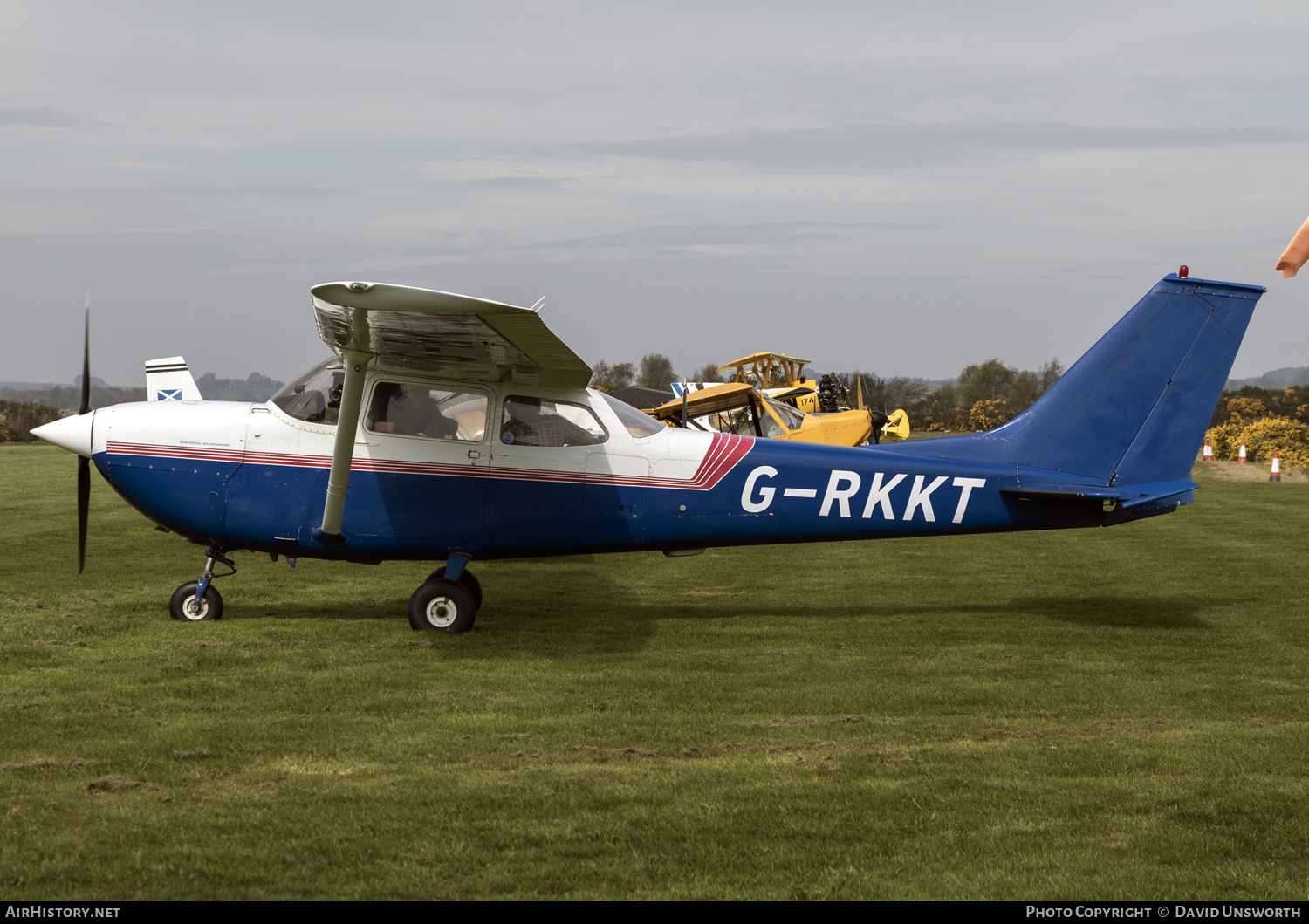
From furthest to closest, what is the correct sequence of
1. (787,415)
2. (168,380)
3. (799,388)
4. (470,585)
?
(799,388), (787,415), (168,380), (470,585)

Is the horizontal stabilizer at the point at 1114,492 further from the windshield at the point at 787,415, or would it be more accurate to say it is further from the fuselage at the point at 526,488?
the windshield at the point at 787,415

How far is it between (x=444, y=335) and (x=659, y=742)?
147 inches

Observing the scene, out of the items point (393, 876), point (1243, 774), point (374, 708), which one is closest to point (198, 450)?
point (374, 708)

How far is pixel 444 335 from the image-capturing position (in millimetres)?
8281

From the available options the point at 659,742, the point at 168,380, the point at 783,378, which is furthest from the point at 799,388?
the point at 659,742

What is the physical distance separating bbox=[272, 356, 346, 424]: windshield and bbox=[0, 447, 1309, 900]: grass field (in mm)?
1799

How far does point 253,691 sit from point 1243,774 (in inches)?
226

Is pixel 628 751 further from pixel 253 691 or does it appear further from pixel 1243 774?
pixel 1243 774

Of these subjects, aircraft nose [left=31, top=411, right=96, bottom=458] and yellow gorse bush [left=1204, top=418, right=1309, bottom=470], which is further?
yellow gorse bush [left=1204, top=418, right=1309, bottom=470]

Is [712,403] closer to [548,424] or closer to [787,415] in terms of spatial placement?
[787,415]

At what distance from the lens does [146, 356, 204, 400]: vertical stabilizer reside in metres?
17.9

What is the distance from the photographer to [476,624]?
31.7 ft

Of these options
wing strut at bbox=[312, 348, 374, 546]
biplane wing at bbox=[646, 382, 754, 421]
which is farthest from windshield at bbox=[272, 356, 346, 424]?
biplane wing at bbox=[646, 382, 754, 421]

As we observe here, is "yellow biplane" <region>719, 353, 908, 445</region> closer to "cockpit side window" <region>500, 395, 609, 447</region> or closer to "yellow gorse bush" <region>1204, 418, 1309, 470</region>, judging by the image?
"yellow gorse bush" <region>1204, 418, 1309, 470</region>
